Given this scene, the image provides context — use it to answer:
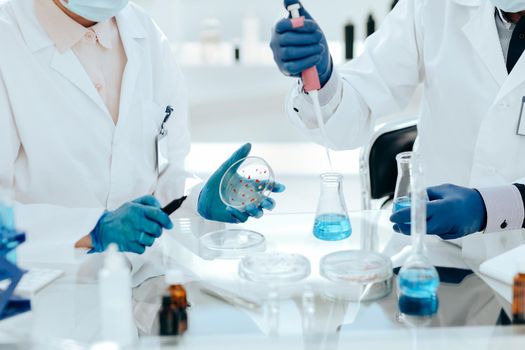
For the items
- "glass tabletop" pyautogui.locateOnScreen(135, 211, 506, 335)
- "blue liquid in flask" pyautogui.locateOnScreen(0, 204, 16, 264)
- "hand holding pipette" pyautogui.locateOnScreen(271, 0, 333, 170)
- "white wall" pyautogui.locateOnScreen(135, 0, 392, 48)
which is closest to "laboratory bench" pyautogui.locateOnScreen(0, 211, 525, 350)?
"glass tabletop" pyautogui.locateOnScreen(135, 211, 506, 335)

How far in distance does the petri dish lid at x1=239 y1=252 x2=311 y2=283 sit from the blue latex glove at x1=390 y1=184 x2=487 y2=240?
0.81 feet

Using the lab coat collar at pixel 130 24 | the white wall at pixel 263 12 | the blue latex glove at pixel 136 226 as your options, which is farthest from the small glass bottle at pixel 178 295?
the white wall at pixel 263 12

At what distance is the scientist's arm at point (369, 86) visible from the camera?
1.80m

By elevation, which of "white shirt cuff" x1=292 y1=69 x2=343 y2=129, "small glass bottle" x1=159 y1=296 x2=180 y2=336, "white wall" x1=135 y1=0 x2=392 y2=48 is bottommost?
"small glass bottle" x1=159 y1=296 x2=180 y2=336

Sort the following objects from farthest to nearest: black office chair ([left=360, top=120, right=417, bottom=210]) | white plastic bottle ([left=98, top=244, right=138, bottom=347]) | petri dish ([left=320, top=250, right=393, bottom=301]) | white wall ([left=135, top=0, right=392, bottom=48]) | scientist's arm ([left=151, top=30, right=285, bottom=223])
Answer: white wall ([left=135, top=0, right=392, bottom=48]) < black office chair ([left=360, top=120, right=417, bottom=210]) < scientist's arm ([left=151, top=30, right=285, bottom=223]) < petri dish ([left=320, top=250, right=393, bottom=301]) < white plastic bottle ([left=98, top=244, right=138, bottom=347])

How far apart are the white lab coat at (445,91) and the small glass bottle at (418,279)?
0.66 m

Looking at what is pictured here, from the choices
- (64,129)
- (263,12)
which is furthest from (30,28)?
(263,12)

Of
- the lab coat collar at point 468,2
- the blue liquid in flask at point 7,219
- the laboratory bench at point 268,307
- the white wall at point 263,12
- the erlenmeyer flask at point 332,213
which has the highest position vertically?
the white wall at point 263,12

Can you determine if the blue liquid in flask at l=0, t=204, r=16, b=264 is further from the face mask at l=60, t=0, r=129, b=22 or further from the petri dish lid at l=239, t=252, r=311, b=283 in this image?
the face mask at l=60, t=0, r=129, b=22

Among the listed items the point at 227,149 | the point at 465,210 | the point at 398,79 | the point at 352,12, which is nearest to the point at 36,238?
the point at 465,210

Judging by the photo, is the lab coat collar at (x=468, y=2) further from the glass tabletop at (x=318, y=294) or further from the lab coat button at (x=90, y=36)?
the lab coat button at (x=90, y=36)

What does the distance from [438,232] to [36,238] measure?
0.87 metres

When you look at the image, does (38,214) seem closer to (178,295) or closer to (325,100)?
(178,295)

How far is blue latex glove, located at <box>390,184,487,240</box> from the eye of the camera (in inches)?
56.2
